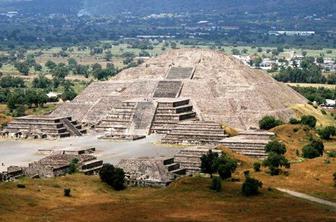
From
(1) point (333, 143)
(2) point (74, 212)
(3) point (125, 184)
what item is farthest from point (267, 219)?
(1) point (333, 143)

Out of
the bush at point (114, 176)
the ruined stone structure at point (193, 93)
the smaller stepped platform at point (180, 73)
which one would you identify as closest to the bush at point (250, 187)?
the bush at point (114, 176)

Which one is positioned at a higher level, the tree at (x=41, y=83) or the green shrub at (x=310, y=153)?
the tree at (x=41, y=83)

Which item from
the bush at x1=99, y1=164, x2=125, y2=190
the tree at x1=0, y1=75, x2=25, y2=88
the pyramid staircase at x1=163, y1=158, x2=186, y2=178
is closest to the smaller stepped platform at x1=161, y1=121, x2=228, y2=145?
the pyramid staircase at x1=163, y1=158, x2=186, y2=178

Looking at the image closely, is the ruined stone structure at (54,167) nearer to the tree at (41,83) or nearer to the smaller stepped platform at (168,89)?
the smaller stepped platform at (168,89)

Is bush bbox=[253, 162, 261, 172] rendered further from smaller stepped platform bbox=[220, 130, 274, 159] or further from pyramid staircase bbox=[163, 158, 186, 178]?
smaller stepped platform bbox=[220, 130, 274, 159]

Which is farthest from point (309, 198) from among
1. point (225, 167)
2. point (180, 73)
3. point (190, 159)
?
point (180, 73)

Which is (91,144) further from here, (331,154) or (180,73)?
(180,73)
